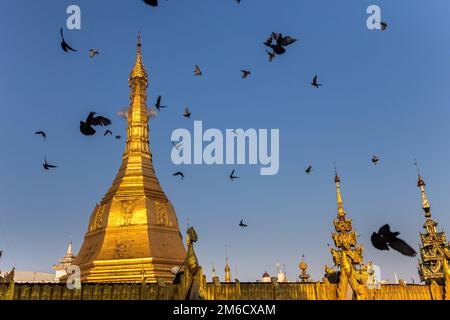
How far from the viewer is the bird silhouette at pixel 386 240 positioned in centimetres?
1743

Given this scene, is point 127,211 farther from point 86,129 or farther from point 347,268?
point 347,268

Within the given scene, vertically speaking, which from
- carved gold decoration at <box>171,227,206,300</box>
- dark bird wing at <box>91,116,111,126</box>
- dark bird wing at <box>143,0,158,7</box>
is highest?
dark bird wing at <box>143,0,158,7</box>

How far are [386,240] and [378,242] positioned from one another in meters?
0.36

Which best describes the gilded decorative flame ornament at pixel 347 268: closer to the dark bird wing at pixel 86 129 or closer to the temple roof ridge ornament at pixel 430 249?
the dark bird wing at pixel 86 129

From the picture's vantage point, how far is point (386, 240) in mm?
17734

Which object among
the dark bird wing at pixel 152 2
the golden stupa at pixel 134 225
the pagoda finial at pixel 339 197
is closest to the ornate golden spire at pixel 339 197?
the pagoda finial at pixel 339 197

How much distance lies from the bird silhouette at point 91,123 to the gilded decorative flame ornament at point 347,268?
13.9m

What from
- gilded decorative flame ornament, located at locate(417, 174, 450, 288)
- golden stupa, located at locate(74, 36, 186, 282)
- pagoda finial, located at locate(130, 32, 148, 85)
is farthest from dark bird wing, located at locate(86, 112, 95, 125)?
gilded decorative flame ornament, located at locate(417, 174, 450, 288)

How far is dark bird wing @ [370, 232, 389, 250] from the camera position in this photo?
17.6m

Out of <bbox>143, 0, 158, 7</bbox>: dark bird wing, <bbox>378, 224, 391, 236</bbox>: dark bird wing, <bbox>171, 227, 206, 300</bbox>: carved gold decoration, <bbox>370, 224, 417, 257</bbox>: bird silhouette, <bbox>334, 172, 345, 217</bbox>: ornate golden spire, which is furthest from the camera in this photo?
<bbox>334, 172, 345, 217</bbox>: ornate golden spire

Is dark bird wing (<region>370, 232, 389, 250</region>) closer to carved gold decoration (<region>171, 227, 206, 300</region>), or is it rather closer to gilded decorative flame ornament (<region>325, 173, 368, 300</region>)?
gilded decorative flame ornament (<region>325, 173, 368, 300</region>)

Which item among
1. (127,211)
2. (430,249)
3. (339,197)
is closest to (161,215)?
(127,211)
